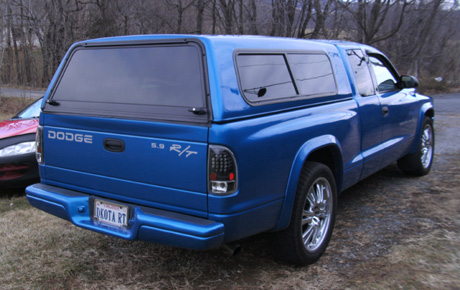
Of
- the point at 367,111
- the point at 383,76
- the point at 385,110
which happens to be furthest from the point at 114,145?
the point at 383,76

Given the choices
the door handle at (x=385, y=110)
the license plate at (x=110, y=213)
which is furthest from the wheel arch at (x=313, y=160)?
the door handle at (x=385, y=110)

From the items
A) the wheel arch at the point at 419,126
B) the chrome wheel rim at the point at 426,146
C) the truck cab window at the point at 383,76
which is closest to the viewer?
the truck cab window at the point at 383,76

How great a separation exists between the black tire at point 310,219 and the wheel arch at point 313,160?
0.30 ft

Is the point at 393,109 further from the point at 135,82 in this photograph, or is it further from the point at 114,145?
the point at 114,145

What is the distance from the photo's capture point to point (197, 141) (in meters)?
2.59

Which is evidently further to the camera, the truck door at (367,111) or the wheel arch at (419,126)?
the wheel arch at (419,126)

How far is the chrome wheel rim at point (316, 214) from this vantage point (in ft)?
11.0

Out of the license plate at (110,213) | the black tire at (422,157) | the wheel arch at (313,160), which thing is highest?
the wheel arch at (313,160)

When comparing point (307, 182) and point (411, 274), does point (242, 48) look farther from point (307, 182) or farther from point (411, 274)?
point (411, 274)

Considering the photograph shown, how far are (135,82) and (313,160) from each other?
1.58 meters

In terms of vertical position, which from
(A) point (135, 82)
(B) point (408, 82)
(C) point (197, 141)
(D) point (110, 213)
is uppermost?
(A) point (135, 82)

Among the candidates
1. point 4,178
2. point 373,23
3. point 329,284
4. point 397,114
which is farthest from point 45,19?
point 329,284

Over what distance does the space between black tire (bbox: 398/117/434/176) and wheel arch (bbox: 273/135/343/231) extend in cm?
221

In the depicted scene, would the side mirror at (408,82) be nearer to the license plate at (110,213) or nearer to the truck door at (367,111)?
the truck door at (367,111)
